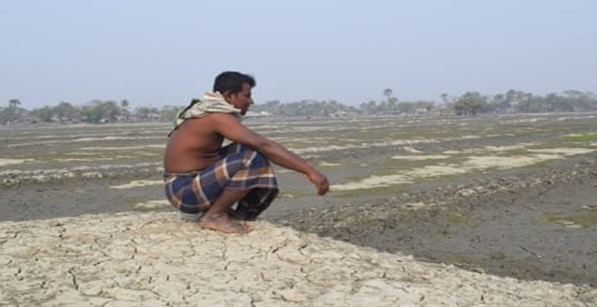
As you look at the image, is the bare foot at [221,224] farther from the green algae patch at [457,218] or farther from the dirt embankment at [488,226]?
the green algae patch at [457,218]

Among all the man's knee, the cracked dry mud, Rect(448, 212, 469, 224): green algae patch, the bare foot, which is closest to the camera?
the cracked dry mud

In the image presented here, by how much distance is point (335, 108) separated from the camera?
153000mm

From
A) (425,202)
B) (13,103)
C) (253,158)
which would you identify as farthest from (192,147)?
(13,103)

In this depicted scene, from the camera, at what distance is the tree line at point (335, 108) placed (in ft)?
343

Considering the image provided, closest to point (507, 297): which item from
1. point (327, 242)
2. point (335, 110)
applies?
point (327, 242)

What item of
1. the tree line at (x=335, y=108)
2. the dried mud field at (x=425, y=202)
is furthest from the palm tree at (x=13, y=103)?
the dried mud field at (x=425, y=202)

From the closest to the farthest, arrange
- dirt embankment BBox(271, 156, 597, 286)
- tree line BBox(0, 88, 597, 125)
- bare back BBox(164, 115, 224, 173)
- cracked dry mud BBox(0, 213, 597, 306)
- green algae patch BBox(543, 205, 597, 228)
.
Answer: cracked dry mud BBox(0, 213, 597, 306)
bare back BBox(164, 115, 224, 173)
dirt embankment BBox(271, 156, 597, 286)
green algae patch BBox(543, 205, 597, 228)
tree line BBox(0, 88, 597, 125)

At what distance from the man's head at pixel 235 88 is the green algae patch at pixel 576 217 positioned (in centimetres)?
709

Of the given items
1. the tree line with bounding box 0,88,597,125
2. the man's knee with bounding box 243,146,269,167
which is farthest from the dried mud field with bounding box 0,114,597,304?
the tree line with bounding box 0,88,597,125

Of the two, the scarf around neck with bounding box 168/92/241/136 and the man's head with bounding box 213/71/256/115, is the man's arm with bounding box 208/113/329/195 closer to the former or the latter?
the scarf around neck with bounding box 168/92/241/136

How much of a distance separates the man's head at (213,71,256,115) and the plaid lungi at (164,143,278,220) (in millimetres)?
341

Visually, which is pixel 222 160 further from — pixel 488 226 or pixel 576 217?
pixel 576 217

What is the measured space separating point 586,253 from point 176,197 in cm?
569

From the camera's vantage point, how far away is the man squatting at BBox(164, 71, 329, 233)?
15.5 ft
